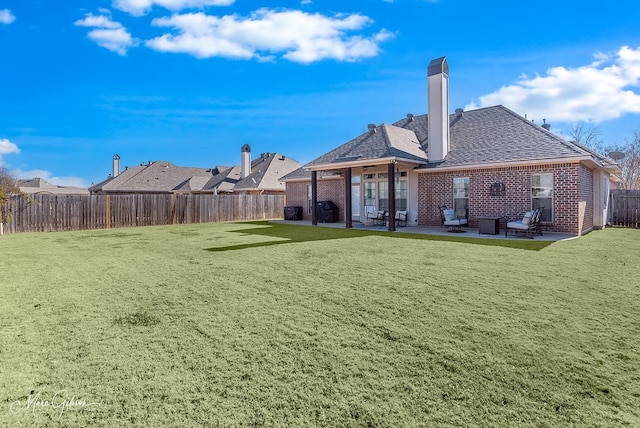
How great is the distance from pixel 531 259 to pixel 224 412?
7077mm

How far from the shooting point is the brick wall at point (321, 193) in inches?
723

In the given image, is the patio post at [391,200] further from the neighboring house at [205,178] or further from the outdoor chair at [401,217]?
the neighboring house at [205,178]

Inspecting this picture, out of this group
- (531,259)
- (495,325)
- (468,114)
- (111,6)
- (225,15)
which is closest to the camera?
(495,325)

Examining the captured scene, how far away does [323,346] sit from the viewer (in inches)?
123

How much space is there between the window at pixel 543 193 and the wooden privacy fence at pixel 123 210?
15577mm

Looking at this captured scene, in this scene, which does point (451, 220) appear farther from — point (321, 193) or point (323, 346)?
point (323, 346)

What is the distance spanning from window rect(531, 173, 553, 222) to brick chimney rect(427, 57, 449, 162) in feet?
11.9

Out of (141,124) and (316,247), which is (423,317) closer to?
(316,247)

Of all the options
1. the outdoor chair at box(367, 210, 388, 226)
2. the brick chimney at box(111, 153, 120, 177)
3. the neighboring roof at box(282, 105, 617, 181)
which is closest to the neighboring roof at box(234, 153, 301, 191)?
the neighboring roof at box(282, 105, 617, 181)

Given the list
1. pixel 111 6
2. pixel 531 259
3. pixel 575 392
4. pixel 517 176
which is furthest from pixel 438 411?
pixel 111 6

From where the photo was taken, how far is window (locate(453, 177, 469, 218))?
44.6ft

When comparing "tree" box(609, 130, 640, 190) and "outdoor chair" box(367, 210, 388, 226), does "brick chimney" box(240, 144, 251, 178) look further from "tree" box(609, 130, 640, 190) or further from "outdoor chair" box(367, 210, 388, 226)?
"tree" box(609, 130, 640, 190)

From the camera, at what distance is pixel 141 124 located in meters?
27.7

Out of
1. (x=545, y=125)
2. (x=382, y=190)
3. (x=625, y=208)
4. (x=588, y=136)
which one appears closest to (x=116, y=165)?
(x=382, y=190)
